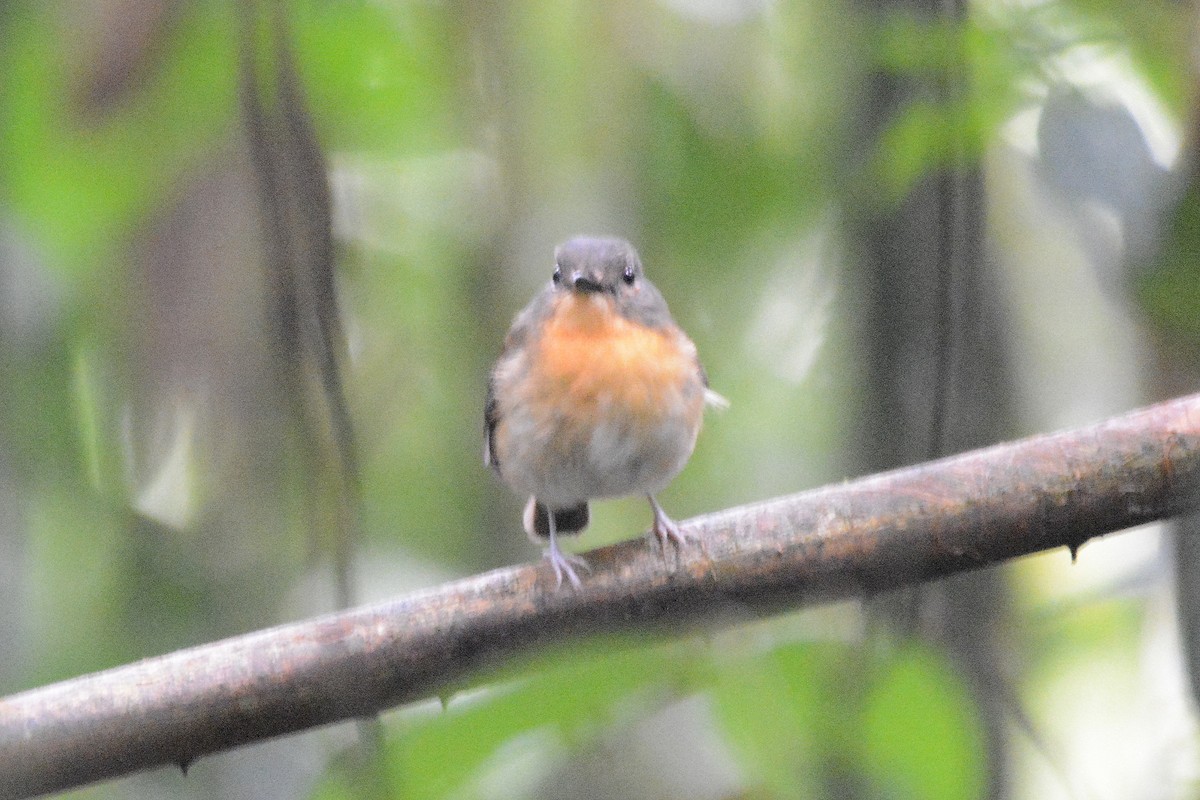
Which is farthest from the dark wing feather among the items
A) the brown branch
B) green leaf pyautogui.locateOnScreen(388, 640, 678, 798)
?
green leaf pyautogui.locateOnScreen(388, 640, 678, 798)

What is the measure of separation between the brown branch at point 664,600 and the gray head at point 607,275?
130 centimetres

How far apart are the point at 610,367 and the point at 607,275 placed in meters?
0.31

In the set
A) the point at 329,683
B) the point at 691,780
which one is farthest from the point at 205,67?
the point at 691,780

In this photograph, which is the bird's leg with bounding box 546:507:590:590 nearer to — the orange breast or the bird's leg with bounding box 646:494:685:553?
the bird's leg with bounding box 646:494:685:553

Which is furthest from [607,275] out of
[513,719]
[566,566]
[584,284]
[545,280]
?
[513,719]

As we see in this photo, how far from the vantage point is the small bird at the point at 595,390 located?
376 cm

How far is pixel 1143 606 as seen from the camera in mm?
3891

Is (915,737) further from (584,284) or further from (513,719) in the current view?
(584,284)

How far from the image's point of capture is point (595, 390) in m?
3.78

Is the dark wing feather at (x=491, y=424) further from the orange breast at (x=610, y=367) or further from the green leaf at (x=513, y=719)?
the green leaf at (x=513, y=719)

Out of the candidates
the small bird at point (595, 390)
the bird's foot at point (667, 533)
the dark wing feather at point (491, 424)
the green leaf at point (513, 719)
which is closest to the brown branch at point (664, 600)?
the bird's foot at point (667, 533)

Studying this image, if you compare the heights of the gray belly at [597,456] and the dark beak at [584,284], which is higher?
the dark beak at [584,284]

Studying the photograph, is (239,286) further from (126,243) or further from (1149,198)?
(1149,198)

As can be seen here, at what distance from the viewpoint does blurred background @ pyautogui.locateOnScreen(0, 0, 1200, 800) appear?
265cm
